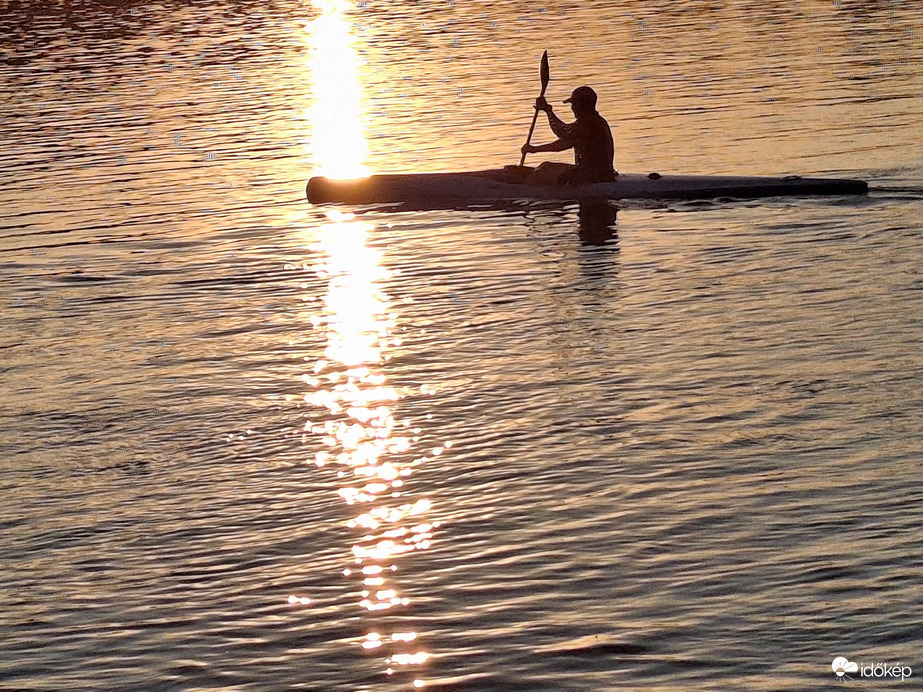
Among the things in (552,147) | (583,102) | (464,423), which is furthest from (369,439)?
(552,147)

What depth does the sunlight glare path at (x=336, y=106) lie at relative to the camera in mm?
22422

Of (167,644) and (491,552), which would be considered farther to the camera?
(491,552)

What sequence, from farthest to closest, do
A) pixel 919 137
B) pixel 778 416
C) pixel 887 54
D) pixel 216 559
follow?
pixel 887 54 → pixel 919 137 → pixel 778 416 → pixel 216 559

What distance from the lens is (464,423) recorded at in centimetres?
1047

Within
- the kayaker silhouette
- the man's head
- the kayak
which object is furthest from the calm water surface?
the man's head

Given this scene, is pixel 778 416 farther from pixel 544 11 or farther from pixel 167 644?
pixel 544 11

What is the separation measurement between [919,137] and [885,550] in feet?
43.1

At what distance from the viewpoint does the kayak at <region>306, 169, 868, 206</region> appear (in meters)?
16.6

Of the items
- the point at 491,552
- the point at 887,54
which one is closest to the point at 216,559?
the point at 491,552

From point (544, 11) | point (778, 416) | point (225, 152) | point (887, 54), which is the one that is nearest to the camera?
point (778, 416)

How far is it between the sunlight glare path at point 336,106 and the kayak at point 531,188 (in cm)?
75

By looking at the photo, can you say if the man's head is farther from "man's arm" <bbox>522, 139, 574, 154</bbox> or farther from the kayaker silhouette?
"man's arm" <bbox>522, 139, 574, 154</bbox>

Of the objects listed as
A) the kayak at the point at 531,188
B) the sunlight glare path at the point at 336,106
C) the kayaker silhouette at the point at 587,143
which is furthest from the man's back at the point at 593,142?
the sunlight glare path at the point at 336,106

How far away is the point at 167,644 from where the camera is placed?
738 cm
